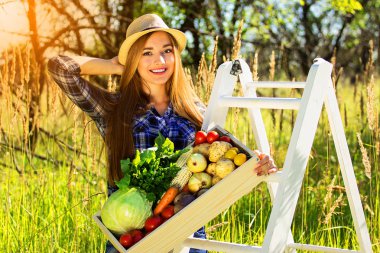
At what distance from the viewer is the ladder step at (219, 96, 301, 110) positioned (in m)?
2.41

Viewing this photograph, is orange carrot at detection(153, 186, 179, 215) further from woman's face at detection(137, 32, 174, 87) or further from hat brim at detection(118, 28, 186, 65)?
hat brim at detection(118, 28, 186, 65)

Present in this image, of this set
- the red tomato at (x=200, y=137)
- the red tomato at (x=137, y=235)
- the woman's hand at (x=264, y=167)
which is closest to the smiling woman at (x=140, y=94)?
the red tomato at (x=200, y=137)

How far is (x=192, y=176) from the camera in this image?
2418 mm

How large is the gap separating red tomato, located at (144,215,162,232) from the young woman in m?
0.56

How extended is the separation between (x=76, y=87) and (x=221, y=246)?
1022 mm

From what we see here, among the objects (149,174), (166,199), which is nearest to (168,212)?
(166,199)

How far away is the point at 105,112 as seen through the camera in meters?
3.07

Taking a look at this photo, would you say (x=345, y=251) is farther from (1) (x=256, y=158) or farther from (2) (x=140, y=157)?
(2) (x=140, y=157)

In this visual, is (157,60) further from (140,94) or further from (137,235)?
(137,235)

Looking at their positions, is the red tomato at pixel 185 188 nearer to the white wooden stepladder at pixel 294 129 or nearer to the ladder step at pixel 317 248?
the white wooden stepladder at pixel 294 129

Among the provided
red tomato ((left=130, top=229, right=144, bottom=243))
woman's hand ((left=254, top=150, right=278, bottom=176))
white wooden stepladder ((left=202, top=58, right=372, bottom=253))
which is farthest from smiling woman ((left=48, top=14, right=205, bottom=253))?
woman's hand ((left=254, top=150, right=278, bottom=176))

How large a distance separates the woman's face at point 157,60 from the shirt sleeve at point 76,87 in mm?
232

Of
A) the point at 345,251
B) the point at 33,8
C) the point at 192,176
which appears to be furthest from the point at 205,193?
the point at 33,8

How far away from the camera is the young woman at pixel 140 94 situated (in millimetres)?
2955
